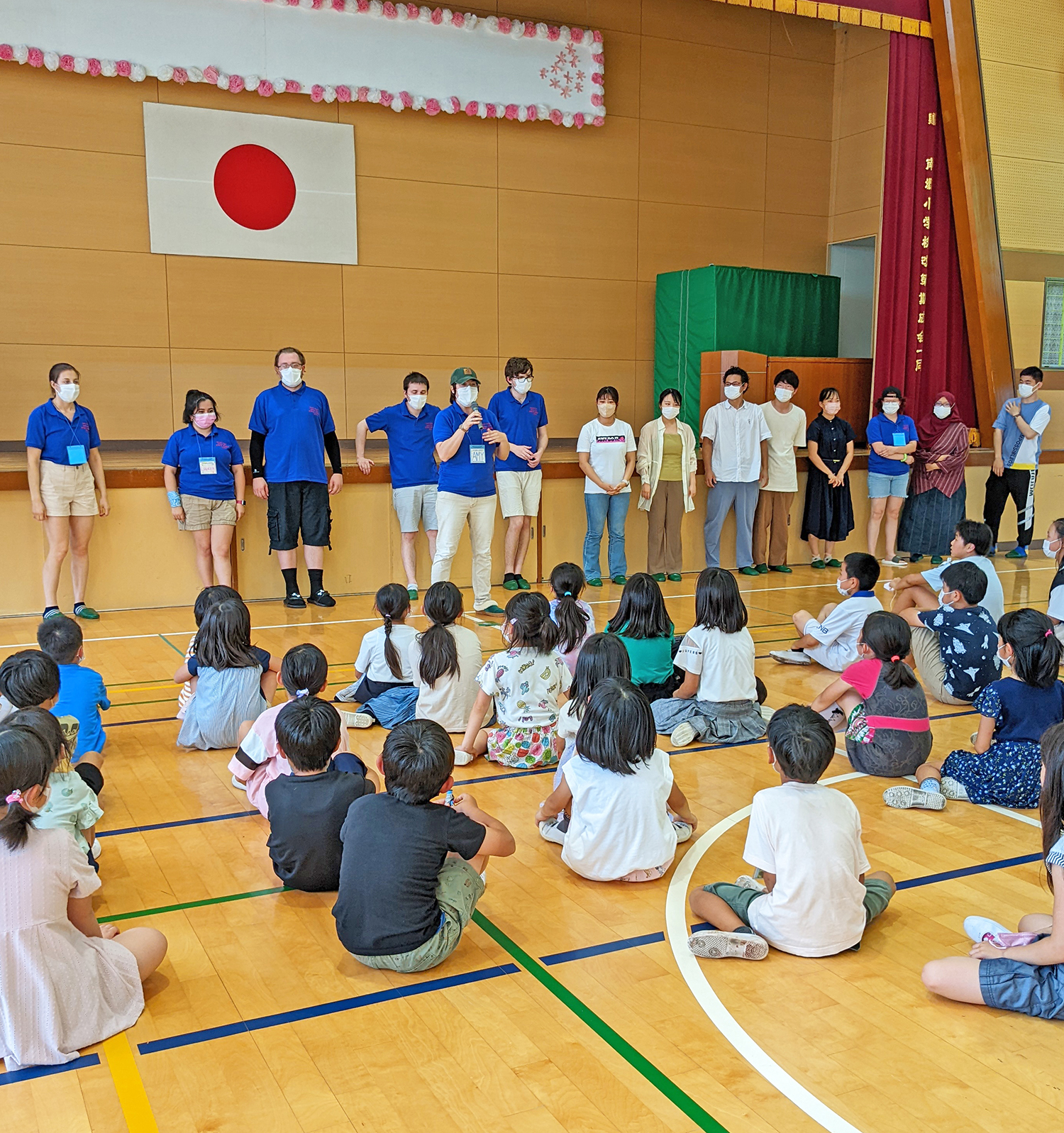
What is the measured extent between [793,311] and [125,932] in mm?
9138

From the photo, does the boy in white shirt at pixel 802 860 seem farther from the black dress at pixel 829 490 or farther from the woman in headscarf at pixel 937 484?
the woman in headscarf at pixel 937 484

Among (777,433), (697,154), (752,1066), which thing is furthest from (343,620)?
(697,154)

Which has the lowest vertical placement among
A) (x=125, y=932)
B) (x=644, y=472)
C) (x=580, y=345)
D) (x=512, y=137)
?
(x=125, y=932)

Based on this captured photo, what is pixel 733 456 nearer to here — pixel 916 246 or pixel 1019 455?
pixel 1019 455

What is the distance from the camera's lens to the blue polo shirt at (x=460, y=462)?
729 centimetres

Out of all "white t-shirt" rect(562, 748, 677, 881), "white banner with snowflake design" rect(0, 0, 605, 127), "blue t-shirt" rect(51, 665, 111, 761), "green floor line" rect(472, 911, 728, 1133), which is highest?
"white banner with snowflake design" rect(0, 0, 605, 127)

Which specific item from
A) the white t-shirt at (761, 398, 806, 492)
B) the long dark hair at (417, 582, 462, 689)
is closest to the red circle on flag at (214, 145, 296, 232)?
the white t-shirt at (761, 398, 806, 492)

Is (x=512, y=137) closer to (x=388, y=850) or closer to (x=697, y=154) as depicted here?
(x=697, y=154)

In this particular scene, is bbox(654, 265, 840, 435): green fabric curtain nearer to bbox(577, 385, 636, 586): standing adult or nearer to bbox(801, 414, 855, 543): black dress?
bbox(801, 414, 855, 543): black dress

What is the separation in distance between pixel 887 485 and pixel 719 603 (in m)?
5.54

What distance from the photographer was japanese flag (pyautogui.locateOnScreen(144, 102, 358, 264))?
8.74 m

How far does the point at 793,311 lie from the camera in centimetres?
1047

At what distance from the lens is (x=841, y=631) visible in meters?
5.63

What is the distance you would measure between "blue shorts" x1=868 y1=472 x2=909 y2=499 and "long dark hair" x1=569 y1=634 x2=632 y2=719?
6259 millimetres
